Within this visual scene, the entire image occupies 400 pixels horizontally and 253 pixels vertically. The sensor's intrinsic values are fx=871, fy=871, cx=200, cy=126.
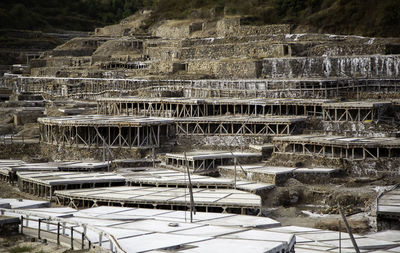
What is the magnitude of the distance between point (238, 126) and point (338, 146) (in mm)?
9306

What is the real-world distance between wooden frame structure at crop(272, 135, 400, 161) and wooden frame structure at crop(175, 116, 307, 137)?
2278 millimetres

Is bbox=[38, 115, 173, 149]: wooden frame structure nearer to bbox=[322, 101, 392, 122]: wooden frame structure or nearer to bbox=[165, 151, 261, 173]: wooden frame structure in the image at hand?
bbox=[165, 151, 261, 173]: wooden frame structure

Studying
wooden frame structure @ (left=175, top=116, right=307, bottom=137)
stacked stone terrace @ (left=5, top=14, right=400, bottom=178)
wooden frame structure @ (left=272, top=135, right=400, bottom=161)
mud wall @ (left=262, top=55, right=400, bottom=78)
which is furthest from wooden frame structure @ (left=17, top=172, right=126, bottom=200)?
mud wall @ (left=262, top=55, right=400, bottom=78)

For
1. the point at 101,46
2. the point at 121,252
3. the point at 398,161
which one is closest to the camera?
the point at 121,252

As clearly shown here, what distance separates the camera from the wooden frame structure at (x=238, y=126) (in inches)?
2256

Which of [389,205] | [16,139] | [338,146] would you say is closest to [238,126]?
[338,146]

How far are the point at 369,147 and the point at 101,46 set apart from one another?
44737mm

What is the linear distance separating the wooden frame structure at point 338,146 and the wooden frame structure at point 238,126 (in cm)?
228

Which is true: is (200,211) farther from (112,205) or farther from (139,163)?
(139,163)

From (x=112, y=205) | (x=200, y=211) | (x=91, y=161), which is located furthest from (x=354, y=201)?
(x=91, y=161)

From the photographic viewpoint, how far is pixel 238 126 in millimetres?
59156

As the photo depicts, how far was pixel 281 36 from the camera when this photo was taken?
243ft

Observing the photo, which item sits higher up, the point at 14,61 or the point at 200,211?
the point at 14,61

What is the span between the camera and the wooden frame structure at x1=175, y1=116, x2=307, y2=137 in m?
57.3
